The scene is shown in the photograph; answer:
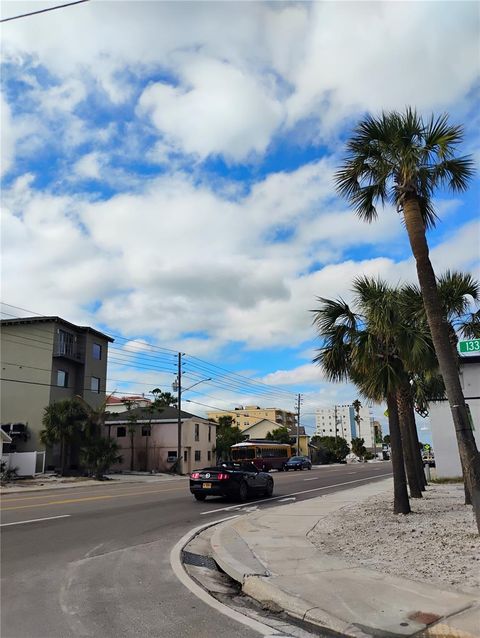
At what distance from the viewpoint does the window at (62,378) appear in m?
41.1

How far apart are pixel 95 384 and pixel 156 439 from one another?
8.53m

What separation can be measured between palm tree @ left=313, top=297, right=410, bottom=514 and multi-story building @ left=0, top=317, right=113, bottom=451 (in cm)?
3064

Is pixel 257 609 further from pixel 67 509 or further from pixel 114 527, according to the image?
pixel 67 509

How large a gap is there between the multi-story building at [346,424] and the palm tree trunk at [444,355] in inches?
6650

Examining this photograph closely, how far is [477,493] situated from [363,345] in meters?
4.67

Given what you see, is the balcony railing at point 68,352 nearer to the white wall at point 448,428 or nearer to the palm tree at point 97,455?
the palm tree at point 97,455

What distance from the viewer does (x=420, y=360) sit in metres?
12.1

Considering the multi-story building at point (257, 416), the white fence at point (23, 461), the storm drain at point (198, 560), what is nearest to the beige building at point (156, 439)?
the white fence at point (23, 461)

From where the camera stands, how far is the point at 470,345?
20.6 m

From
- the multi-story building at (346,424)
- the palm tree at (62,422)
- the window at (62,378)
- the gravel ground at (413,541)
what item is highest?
the multi-story building at (346,424)

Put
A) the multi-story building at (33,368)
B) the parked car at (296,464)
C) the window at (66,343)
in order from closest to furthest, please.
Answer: the multi-story building at (33,368) < the window at (66,343) < the parked car at (296,464)

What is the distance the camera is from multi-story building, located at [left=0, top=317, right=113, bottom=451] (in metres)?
39.2

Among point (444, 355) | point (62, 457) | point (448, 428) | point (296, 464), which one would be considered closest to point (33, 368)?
point (62, 457)

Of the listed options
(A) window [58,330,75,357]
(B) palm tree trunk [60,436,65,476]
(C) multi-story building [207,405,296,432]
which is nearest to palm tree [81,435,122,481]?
(B) palm tree trunk [60,436,65,476]
